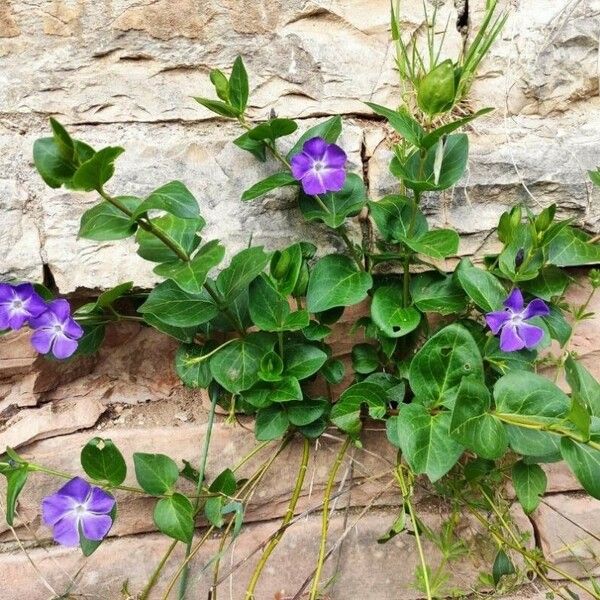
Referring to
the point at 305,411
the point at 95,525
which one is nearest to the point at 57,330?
the point at 95,525

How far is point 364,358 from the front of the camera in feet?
3.61

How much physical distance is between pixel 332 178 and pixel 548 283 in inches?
14.9

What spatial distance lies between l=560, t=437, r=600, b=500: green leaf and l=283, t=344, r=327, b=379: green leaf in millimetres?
357

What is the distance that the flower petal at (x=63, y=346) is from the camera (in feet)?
3.22

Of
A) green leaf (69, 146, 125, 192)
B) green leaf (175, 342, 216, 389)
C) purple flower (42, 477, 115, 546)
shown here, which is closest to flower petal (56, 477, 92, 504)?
purple flower (42, 477, 115, 546)

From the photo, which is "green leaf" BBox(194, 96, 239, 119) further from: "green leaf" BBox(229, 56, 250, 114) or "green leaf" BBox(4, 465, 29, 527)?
"green leaf" BBox(4, 465, 29, 527)

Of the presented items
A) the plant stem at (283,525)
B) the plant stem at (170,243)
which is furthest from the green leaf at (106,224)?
the plant stem at (283,525)

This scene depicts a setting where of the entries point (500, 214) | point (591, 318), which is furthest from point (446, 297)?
point (591, 318)

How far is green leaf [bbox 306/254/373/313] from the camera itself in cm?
101

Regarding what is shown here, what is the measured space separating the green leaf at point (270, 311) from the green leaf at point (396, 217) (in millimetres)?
181

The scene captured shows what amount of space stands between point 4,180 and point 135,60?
276mm

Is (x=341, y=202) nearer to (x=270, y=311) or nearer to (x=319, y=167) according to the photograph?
(x=319, y=167)

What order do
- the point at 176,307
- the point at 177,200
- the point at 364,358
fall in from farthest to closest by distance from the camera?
the point at 364,358 < the point at 176,307 < the point at 177,200

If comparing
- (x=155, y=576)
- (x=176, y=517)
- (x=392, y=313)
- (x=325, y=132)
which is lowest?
(x=155, y=576)
